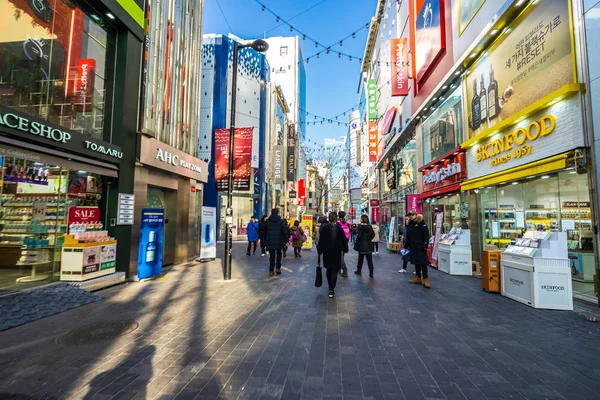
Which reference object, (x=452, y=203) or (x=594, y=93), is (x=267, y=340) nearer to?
(x=594, y=93)

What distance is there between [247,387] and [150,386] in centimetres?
94

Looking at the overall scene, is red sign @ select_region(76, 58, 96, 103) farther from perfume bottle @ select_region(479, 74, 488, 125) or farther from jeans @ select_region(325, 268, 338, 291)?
perfume bottle @ select_region(479, 74, 488, 125)

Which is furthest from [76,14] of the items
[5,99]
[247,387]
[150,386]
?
[247,387]

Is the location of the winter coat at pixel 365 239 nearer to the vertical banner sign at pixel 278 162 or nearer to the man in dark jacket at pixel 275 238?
the man in dark jacket at pixel 275 238

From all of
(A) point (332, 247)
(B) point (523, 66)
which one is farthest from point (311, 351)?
(B) point (523, 66)

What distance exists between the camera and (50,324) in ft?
15.7

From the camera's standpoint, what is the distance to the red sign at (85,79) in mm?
7755

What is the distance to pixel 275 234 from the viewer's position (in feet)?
30.7

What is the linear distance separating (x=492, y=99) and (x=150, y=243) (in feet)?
37.2

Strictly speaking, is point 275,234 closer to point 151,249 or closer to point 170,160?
point 151,249

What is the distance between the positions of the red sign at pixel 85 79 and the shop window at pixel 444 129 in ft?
41.2

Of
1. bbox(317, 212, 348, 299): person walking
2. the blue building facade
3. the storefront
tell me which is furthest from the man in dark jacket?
the blue building facade

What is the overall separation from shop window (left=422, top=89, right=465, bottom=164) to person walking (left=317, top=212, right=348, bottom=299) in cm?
802

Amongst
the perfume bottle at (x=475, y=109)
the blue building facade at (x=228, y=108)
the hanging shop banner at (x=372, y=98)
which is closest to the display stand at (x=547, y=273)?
the perfume bottle at (x=475, y=109)
